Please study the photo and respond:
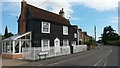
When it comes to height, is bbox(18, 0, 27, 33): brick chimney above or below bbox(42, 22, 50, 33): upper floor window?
above

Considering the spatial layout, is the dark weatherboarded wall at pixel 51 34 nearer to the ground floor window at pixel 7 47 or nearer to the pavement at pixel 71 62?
the ground floor window at pixel 7 47

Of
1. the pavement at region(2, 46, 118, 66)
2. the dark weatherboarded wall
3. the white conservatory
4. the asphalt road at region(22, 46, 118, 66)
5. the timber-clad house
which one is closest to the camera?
the asphalt road at region(22, 46, 118, 66)

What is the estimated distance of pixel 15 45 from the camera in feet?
87.0

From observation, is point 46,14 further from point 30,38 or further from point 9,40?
point 9,40

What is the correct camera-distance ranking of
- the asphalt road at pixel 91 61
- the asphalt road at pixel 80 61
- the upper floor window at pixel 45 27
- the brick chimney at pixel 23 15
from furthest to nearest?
the upper floor window at pixel 45 27 → the brick chimney at pixel 23 15 → the asphalt road at pixel 80 61 → the asphalt road at pixel 91 61

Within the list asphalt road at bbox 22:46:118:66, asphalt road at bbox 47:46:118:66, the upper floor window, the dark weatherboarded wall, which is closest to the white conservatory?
the dark weatherboarded wall

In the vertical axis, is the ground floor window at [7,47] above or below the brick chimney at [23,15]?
below

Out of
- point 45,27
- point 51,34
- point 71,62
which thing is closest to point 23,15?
point 45,27

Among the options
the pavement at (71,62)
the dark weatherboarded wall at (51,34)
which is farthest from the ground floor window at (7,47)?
the pavement at (71,62)

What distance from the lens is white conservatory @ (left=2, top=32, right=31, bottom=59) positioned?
82.8 feet

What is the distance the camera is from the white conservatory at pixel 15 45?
25.2 meters

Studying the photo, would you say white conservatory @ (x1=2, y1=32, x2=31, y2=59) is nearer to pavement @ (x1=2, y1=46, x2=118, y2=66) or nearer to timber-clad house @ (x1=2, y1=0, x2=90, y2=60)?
timber-clad house @ (x1=2, y1=0, x2=90, y2=60)

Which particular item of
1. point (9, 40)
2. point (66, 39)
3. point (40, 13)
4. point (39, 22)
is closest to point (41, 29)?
point (39, 22)

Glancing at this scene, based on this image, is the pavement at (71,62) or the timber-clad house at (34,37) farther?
the timber-clad house at (34,37)
